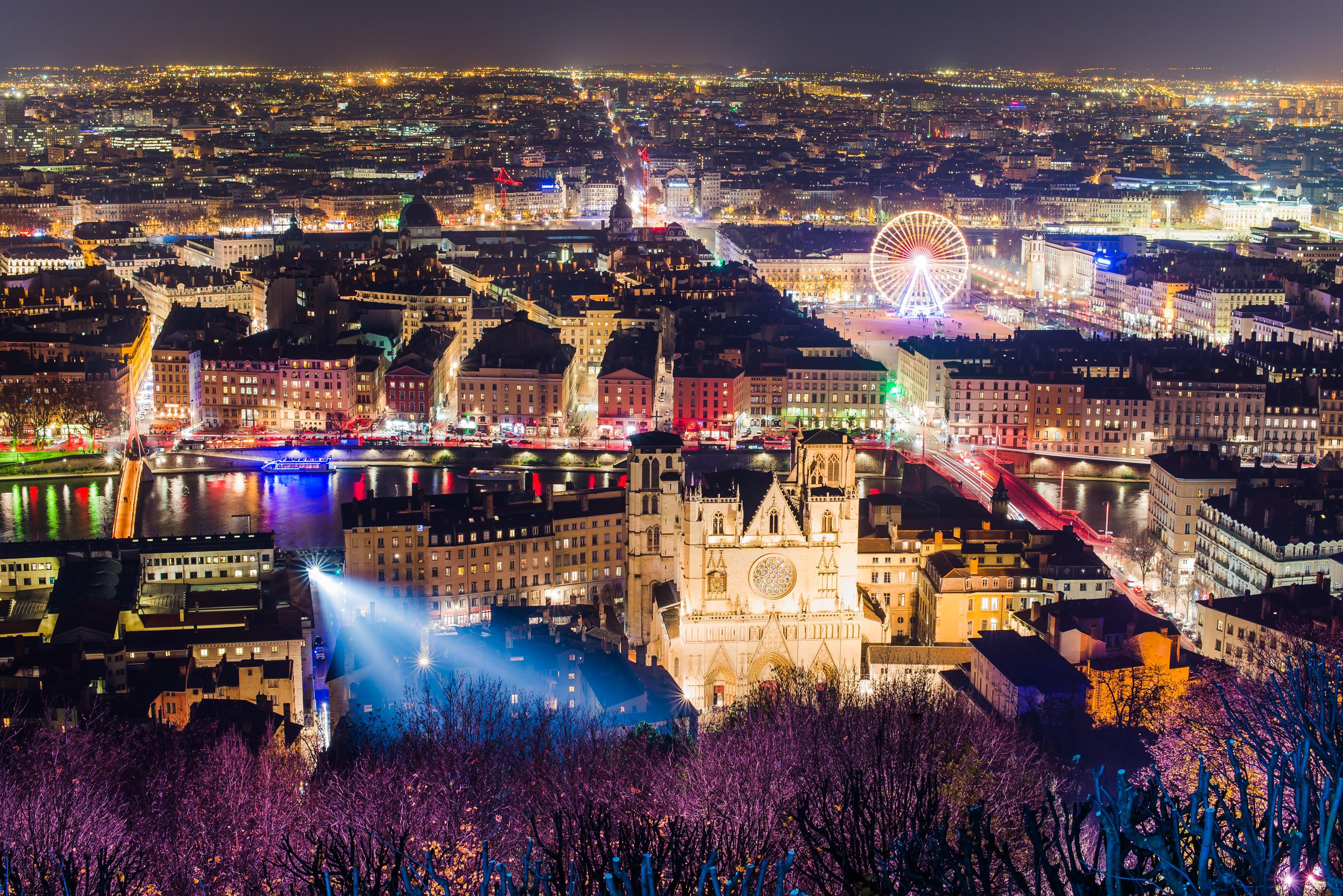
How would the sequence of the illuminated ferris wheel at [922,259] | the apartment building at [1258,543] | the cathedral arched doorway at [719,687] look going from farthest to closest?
the illuminated ferris wheel at [922,259]
the apartment building at [1258,543]
the cathedral arched doorway at [719,687]

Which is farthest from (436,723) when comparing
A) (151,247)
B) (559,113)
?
(559,113)

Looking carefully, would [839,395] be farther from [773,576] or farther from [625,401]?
[773,576]

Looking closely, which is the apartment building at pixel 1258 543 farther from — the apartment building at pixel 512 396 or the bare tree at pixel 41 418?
Result: the bare tree at pixel 41 418

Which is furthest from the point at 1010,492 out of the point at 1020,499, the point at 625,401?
the point at 625,401

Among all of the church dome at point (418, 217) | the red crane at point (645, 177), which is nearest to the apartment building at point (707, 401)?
the church dome at point (418, 217)

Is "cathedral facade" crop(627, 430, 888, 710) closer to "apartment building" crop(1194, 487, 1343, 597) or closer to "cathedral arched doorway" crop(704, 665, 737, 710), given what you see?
"cathedral arched doorway" crop(704, 665, 737, 710)

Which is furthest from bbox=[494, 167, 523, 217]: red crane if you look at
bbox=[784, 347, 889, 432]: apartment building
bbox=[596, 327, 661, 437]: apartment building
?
bbox=[596, 327, 661, 437]: apartment building

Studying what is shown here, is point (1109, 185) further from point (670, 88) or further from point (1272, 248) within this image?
point (670, 88)
